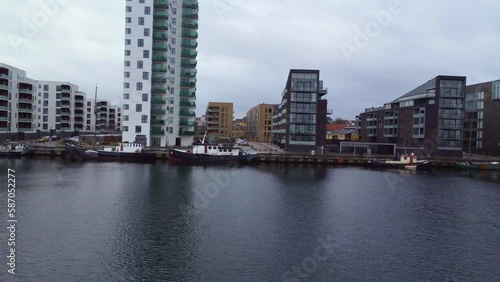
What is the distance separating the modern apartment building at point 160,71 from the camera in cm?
7800

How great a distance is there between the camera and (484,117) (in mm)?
95375

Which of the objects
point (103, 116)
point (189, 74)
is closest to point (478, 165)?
point (189, 74)

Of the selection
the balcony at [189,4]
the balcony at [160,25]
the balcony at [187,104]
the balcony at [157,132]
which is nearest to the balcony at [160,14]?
the balcony at [160,25]

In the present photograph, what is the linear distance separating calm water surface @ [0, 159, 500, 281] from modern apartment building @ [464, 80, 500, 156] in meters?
57.2

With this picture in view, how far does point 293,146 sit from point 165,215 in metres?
56.6

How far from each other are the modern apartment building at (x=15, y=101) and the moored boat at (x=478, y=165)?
319 feet

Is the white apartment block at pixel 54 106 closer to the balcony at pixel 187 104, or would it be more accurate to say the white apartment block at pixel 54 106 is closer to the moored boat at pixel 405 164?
the balcony at pixel 187 104

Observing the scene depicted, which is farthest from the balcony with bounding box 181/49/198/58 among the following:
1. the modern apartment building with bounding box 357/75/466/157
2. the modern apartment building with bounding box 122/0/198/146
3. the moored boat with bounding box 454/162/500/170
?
the moored boat with bounding box 454/162/500/170

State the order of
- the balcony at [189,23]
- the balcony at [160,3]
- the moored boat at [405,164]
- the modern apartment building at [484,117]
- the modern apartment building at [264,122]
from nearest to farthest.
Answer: the moored boat at [405,164] → the balcony at [160,3] → the modern apartment building at [484,117] → the balcony at [189,23] → the modern apartment building at [264,122]

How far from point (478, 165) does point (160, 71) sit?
68368 mm

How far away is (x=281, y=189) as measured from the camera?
135 ft

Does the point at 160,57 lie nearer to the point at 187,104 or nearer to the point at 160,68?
the point at 160,68

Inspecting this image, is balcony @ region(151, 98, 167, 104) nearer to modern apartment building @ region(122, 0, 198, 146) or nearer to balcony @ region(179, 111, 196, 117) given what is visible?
modern apartment building @ region(122, 0, 198, 146)

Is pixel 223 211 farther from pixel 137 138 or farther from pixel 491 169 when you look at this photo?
pixel 491 169
